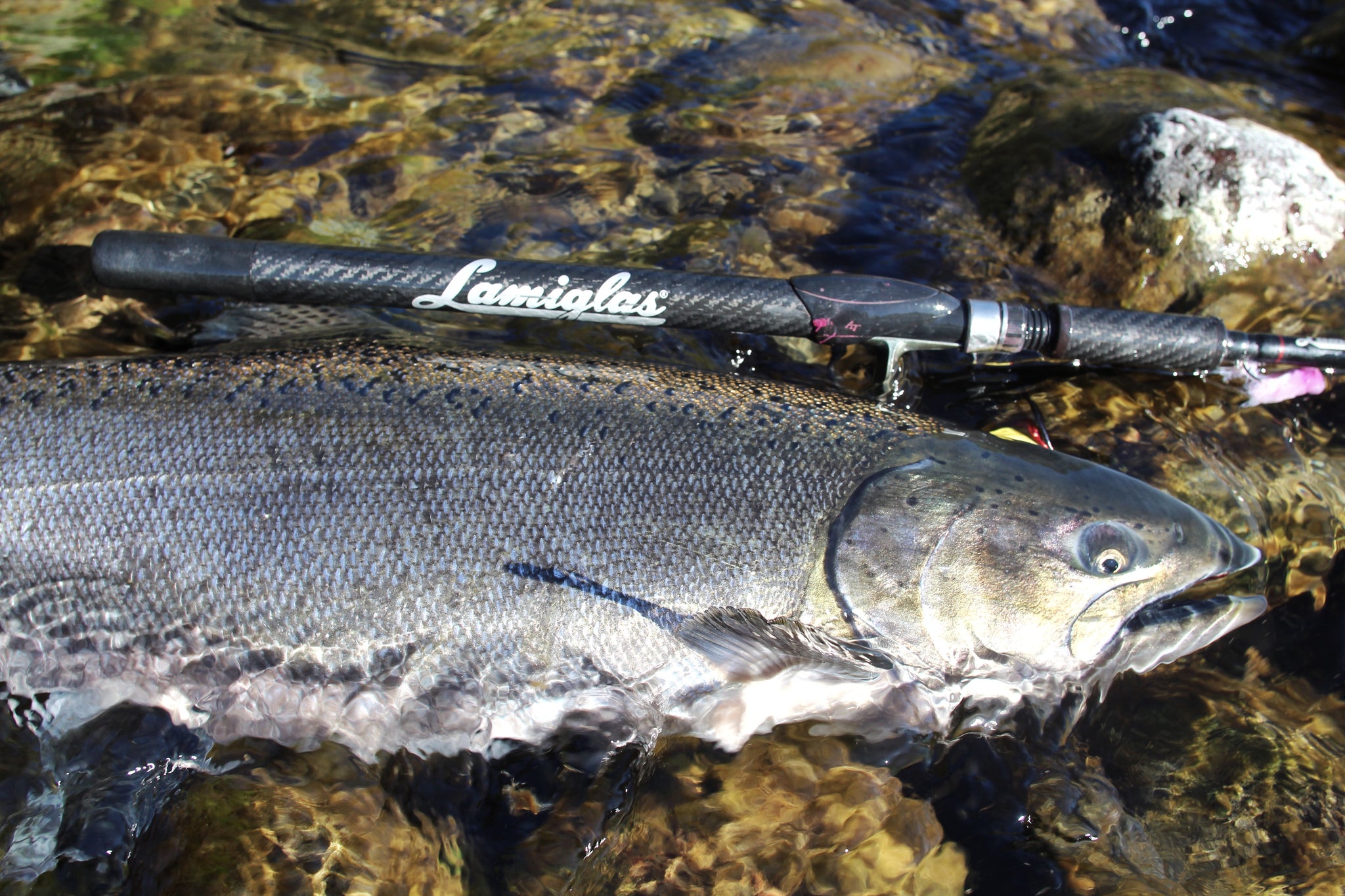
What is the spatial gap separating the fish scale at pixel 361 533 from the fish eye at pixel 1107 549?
770mm

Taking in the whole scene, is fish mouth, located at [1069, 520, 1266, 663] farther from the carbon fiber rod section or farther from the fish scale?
the carbon fiber rod section

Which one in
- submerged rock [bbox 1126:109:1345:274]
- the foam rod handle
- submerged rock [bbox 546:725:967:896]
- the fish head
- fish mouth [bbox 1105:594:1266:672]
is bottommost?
submerged rock [bbox 546:725:967:896]

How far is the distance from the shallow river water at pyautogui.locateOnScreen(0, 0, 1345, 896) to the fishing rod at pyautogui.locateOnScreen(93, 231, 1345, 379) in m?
0.52

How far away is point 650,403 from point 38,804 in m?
2.25

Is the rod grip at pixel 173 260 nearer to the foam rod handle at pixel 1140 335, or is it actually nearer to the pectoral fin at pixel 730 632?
the pectoral fin at pixel 730 632

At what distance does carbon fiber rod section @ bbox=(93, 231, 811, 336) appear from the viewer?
296cm

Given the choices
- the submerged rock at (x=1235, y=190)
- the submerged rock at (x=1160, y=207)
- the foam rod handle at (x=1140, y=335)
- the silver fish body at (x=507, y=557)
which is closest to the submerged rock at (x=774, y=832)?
the silver fish body at (x=507, y=557)

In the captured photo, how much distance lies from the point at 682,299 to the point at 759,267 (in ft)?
3.46

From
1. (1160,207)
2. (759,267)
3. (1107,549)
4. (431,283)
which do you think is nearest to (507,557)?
(431,283)

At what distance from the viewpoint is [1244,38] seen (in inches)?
246

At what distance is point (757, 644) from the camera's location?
8.54 ft

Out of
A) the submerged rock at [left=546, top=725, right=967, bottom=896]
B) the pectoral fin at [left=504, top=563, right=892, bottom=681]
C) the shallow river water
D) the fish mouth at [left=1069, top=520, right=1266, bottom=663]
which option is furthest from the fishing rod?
the submerged rock at [left=546, top=725, right=967, bottom=896]

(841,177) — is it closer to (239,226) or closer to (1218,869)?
(239,226)

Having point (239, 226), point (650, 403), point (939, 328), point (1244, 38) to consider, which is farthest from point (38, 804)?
point (1244, 38)
